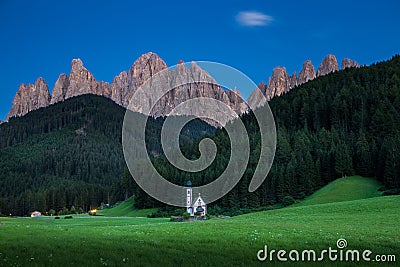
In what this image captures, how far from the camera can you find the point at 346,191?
3270 inches

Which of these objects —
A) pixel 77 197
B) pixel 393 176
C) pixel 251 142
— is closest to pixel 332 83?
pixel 251 142

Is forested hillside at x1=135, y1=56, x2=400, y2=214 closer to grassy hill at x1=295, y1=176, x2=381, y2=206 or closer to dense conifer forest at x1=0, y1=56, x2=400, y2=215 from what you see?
dense conifer forest at x1=0, y1=56, x2=400, y2=215

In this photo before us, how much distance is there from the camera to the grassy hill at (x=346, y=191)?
260ft

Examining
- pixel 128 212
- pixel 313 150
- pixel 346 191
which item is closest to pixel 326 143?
pixel 313 150

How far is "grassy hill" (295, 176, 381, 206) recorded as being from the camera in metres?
79.2

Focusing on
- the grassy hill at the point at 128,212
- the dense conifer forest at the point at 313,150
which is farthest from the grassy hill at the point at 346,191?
the grassy hill at the point at 128,212

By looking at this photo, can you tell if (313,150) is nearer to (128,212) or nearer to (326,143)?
(326,143)

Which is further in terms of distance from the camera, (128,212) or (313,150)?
(128,212)

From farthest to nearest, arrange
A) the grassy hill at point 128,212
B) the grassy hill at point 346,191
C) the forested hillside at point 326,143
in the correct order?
the grassy hill at point 128,212 < the forested hillside at point 326,143 < the grassy hill at point 346,191

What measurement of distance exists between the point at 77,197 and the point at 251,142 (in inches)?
3041

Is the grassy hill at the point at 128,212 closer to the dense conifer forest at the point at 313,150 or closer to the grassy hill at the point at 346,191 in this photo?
the dense conifer forest at the point at 313,150

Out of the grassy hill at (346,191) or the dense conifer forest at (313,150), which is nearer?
the grassy hill at (346,191)

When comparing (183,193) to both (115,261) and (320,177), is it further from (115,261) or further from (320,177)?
(115,261)

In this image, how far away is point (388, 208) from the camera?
47.5 metres
